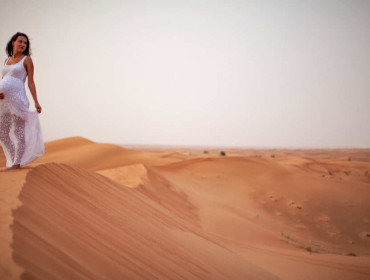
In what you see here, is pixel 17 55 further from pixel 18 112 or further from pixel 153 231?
pixel 153 231

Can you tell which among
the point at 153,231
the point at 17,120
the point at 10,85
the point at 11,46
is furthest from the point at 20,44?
the point at 153,231

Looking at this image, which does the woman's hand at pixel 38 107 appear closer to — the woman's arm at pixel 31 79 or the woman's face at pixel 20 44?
the woman's arm at pixel 31 79

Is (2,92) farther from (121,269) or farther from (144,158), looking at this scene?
(144,158)

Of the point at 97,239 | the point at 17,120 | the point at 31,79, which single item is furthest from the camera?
the point at 31,79

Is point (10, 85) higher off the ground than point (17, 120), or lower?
higher

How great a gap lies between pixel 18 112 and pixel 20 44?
0.98 m

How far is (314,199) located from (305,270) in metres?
7.44

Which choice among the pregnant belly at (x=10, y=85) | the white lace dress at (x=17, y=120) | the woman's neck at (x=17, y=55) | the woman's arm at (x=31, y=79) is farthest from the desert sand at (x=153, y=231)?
the woman's neck at (x=17, y=55)

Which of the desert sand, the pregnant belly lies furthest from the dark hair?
the desert sand

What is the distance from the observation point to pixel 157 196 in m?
7.19

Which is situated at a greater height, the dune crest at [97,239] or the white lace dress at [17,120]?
the white lace dress at [17,120]

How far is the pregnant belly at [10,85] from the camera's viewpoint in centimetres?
336

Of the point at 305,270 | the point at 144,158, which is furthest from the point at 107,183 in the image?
the point at 144,158

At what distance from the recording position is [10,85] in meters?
3.39
